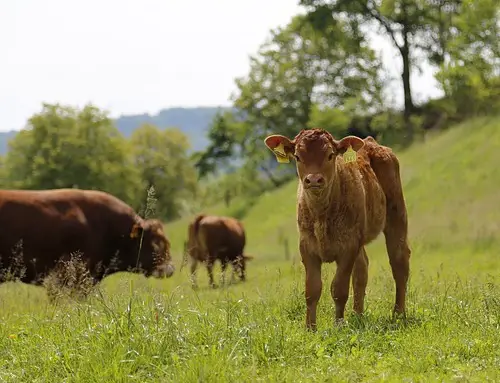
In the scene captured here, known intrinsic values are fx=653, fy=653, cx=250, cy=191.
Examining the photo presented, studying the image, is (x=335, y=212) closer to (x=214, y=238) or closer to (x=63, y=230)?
(x=63, y=230)

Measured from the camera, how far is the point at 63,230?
10234 millimetres

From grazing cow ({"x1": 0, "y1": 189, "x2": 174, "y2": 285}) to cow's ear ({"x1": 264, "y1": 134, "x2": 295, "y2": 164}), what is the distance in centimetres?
312

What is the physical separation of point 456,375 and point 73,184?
132 feet

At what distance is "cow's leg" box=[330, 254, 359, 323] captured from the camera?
6.33 m

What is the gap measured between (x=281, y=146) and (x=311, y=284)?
1.46 m

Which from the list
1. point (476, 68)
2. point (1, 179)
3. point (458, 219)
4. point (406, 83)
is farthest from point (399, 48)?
point (1, 179)

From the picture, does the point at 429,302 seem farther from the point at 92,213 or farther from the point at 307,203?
the point at 92,213

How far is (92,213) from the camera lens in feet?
35.4

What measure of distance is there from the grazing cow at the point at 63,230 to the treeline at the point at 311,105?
22897 mm

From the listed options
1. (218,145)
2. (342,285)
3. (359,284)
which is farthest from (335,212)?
(218,145)

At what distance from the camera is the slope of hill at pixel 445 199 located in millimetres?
17719

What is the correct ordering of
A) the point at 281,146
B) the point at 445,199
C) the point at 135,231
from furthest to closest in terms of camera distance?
1. the point at 445,199
2. the point at 135,231
3. the point at 281,146

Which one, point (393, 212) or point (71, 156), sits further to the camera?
point (71, 156)

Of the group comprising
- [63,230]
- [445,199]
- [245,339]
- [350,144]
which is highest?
[350,144]
